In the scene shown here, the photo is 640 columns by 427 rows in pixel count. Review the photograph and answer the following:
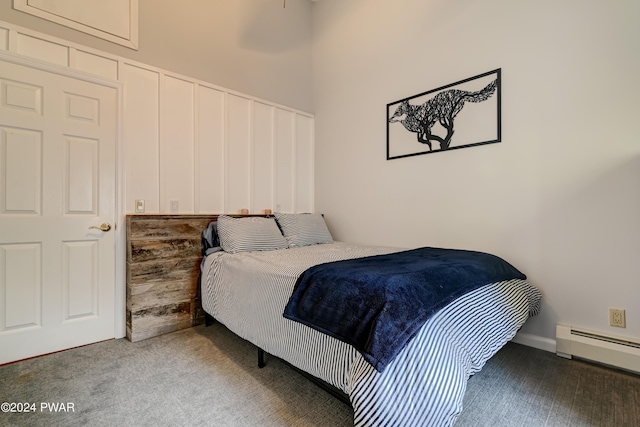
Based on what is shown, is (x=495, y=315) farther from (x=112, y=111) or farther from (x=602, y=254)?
(x=112, y=111)

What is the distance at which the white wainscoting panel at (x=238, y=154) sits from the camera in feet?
10.0

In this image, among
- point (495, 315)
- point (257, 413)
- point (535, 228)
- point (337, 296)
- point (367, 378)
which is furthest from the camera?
point (535, 228)

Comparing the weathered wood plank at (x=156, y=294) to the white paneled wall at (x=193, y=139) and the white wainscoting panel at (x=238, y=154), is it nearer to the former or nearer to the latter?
the white paneled wall at (x=193, y=139)

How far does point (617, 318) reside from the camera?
185 centimetres

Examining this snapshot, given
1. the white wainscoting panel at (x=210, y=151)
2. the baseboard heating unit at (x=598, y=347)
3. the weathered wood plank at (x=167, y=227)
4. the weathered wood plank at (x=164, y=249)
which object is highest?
the white wainscoting panel at (x=210, y=151)

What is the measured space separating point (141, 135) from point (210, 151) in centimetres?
62

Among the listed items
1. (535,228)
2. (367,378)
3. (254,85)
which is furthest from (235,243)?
(535,228)

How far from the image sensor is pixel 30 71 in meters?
2.00

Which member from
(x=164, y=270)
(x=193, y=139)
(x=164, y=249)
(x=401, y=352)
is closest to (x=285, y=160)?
(x=193, y=139)

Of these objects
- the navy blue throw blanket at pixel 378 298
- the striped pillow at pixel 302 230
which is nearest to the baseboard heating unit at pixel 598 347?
the navy blue throw blanket at pixel 378 298

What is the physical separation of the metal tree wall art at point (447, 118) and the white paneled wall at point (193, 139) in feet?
4.36

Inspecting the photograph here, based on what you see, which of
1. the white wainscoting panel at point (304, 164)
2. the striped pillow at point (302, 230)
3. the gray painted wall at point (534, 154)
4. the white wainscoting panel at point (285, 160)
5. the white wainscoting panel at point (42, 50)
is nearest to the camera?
the gray painted wall at point (534, 154)

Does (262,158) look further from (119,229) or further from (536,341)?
(536,341)

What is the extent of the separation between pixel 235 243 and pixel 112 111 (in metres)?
1.47
